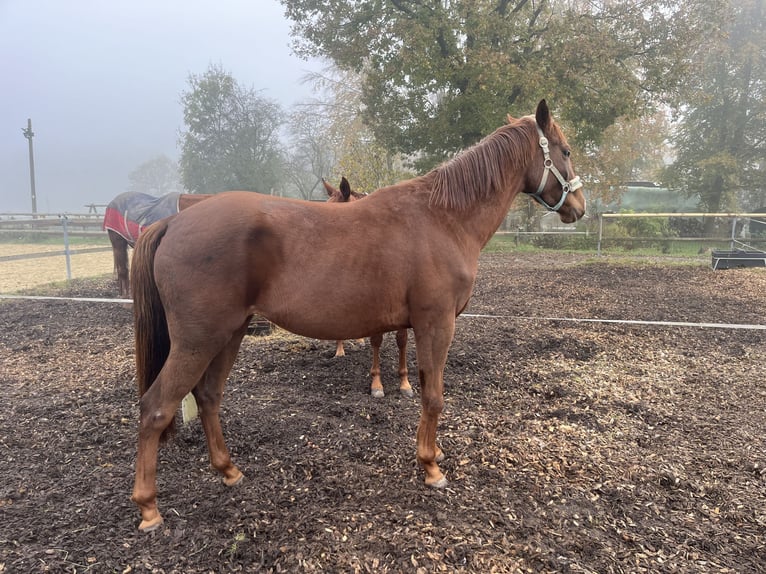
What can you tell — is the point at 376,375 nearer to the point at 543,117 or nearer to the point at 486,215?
the point at 486,215

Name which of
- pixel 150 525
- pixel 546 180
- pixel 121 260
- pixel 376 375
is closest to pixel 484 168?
pixel 546 180

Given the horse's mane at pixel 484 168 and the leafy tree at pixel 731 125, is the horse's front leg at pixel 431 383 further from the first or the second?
the leafy tree at pixel 731 125

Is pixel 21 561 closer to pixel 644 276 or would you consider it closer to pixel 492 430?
pixel 492 430

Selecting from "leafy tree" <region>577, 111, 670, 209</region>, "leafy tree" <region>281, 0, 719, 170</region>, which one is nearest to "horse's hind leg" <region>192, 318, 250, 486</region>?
"leafy tree" <region>281, 0, 719, 170</region>

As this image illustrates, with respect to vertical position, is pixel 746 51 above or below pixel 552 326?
above

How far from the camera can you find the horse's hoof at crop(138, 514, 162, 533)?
7.27ft

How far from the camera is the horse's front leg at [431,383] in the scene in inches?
97.3

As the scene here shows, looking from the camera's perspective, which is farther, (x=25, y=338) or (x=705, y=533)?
(x=25, y=338)

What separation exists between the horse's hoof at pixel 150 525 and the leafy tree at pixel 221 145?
84.3 feet

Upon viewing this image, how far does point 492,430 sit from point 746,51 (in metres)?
22.9

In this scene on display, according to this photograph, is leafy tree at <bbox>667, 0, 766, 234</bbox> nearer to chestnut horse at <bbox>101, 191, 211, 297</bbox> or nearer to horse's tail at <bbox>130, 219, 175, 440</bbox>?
chestnut horse at <bbox>101, 191, 211, 297</bbox>

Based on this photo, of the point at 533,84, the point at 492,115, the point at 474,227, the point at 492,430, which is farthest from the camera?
the point at 492,115

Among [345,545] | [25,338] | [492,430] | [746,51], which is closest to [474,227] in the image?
[492,430]

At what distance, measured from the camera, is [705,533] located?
2162mm
